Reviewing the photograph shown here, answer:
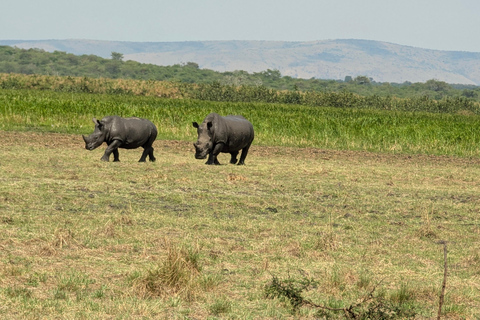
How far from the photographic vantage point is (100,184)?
14.4 meters

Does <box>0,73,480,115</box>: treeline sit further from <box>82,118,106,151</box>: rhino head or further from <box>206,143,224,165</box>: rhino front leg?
<box>82,118,106,151</box>: rhino head

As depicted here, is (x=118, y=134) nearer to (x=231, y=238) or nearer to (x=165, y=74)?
(x=231, y=238)

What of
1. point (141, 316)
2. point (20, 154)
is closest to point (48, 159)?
point (20, 154)

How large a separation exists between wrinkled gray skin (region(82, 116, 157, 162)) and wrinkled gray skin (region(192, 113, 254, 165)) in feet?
4.78

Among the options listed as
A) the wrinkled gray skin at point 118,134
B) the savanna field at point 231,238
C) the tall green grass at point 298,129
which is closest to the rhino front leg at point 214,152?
the savanna field at point 231,238

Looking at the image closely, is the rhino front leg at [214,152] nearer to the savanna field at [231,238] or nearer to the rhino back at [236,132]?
the rhino back at [236,132]

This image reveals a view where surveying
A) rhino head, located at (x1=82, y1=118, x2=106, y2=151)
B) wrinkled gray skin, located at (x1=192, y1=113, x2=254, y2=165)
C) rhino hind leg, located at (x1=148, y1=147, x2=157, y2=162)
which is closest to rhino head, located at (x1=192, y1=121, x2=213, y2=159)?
wrinkled gray skin, located at (x1=192, y1=113, x2=254, y2=165)

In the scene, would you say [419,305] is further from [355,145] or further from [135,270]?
[355,145]

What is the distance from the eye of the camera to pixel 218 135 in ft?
62.7

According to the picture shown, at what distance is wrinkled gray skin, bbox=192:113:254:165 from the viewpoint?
19.1 m

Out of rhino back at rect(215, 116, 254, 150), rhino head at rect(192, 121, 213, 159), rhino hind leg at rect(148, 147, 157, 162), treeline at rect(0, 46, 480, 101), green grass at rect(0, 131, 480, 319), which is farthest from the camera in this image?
treeline at rect(0, 46, 480, 101)

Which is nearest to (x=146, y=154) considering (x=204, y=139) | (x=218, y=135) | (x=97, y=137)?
(x=97, y=137)

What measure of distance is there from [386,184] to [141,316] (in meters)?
11.6

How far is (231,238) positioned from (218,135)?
9.11 meters
